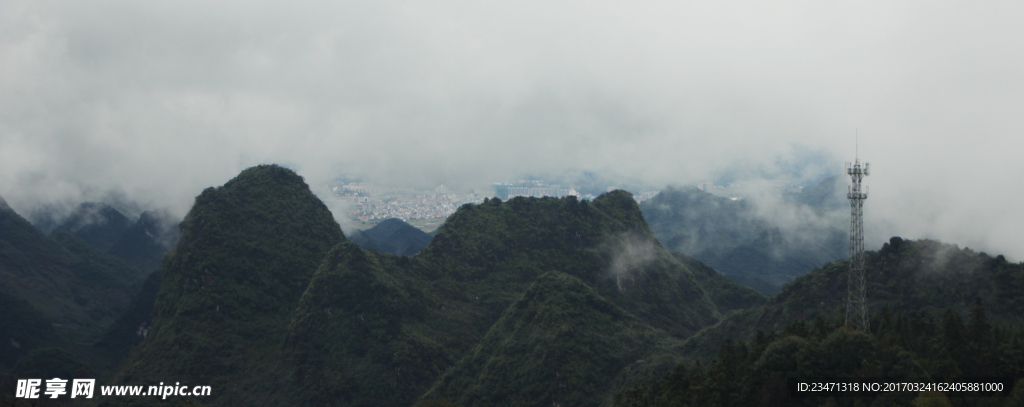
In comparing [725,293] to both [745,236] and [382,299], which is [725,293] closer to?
[382,299]

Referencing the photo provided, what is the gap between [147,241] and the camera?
138 m

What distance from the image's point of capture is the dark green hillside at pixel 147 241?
435 feet

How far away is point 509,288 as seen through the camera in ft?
260

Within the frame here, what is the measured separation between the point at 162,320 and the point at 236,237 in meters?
11.9

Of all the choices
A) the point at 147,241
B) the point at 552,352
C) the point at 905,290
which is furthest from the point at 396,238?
the point at 905,290

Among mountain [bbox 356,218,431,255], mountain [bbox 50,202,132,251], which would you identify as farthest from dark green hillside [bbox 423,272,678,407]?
Result: mountain [bbox 50,202,132,251]

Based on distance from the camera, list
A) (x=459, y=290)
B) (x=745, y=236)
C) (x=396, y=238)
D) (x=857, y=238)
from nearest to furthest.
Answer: (x=857, y=238), (x=459, y=290), (x=396, y=238), (x=745, y=236)

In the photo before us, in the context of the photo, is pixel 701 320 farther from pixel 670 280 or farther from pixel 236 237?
pixel 236 237

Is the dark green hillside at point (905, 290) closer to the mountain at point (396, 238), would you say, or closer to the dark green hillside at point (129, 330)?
the dark green hillside at point (129, 330)

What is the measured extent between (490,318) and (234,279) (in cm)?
2927

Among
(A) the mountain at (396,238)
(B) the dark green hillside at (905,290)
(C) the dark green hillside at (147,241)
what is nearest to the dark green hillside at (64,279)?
(C) the dark green hillside at (147,241)

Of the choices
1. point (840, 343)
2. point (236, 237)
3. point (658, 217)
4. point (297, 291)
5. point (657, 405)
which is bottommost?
point (657, 405)

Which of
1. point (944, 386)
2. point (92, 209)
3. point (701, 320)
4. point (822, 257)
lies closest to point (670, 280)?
point (701, 320)

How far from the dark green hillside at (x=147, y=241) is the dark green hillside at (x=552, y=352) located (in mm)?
98658
